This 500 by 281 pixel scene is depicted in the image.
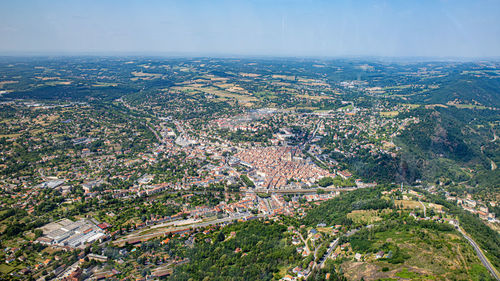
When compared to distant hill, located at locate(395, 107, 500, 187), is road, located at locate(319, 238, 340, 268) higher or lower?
lower

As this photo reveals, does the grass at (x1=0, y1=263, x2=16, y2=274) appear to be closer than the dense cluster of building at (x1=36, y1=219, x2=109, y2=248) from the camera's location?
Yes

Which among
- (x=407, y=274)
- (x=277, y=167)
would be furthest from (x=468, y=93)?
(x=407, y=274)

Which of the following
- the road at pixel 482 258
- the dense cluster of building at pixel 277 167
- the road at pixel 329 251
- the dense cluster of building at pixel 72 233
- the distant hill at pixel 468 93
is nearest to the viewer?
the road at pixel 482 258

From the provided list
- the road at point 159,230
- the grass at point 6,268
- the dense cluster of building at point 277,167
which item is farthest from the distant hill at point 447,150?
the grass at point 6,268

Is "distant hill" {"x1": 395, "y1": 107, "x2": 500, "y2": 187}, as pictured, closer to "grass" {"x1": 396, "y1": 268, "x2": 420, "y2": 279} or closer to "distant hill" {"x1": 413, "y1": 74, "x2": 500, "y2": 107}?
"distant hill" {"x1": 413, "y1": 74, "x2": 500, "y2": 107}

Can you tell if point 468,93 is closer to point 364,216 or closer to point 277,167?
point 277,167

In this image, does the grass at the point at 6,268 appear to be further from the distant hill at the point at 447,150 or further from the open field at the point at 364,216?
the distant hill at the point at 447,150

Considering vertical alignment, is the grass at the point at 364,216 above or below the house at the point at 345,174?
above

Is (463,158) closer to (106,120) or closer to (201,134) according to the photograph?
(201,134)

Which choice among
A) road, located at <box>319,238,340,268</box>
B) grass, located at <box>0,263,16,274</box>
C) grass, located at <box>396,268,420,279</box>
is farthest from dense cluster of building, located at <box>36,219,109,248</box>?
grass, located at <box>396,268,420,279</box>

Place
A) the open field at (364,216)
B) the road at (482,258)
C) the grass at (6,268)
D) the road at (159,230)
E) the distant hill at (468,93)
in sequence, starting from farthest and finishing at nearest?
the distant hill at (468,93) < the open field at (364,216) < the road at (159,230) < the grass at (6,268) < the road at (482,258)

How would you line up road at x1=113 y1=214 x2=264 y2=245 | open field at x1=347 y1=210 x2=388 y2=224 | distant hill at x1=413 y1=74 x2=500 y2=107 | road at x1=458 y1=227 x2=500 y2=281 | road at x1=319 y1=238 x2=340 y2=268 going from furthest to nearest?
distant hill at x1=413 y1=74 x2=500 y2=107, open field at x1=347 y1=210 x2=388 y2=224, road at x1=113 y1=214 x2=264 y2=245, road at x1=319 y1=238 x2=340 y2=268, road at x1=458 y1=227 x2=500 y2=281
